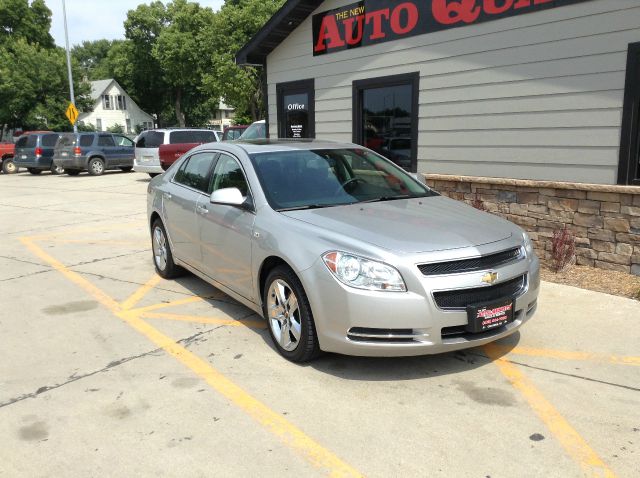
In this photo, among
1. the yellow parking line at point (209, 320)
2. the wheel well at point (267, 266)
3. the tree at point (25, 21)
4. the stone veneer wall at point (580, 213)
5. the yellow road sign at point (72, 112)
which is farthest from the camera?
the tree at point (25, 21)

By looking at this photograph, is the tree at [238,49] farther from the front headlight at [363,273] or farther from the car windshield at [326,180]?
the front headlight at [363,273]

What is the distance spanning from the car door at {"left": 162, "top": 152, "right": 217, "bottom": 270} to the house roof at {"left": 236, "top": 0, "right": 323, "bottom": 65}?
5.17m

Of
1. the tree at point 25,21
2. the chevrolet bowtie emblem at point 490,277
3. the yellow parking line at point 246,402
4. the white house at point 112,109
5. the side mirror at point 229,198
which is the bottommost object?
the yellow parking line at point 246,402

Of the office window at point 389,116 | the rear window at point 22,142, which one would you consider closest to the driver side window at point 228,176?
the office window at point 389,116

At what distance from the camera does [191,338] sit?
4527 millimetres

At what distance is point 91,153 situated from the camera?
860 inches

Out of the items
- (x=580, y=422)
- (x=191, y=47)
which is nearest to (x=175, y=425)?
(x=580, y=422)

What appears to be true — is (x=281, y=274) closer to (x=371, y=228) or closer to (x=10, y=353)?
(x=371, y=228)

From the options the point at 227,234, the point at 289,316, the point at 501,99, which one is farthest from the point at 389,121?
the point at 289,316

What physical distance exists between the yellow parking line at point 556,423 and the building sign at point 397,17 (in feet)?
15.7

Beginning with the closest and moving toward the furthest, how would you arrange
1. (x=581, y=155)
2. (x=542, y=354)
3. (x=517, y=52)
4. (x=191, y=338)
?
(x=542, y=354), (x=191, y=338), (x=581, y=155), (x=517, y=52)

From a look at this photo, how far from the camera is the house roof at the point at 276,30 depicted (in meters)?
9.78

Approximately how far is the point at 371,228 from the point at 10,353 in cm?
300

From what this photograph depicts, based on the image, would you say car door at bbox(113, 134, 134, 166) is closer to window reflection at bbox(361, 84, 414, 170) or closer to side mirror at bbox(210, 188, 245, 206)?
window reflection at bbox(361, 84, 414, 170)
